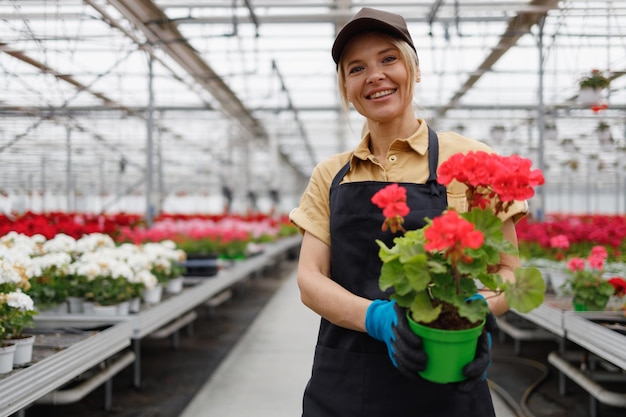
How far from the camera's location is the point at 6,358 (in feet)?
6.52

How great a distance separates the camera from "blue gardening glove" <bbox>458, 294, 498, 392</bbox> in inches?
36.0

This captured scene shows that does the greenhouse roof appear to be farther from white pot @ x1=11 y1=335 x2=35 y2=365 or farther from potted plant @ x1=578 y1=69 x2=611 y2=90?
white pot @ x1=11 y1=335 x2=35 y2=365

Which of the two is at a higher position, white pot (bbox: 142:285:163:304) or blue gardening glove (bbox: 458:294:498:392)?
blue gardening glove (bbox: 458:294:498:392)

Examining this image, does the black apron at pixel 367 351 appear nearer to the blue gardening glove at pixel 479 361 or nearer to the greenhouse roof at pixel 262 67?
the blue gardening glove at pixel 479 361

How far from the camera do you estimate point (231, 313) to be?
6445 millimetres

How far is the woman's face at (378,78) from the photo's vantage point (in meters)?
1.13

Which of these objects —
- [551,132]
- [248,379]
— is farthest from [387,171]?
[551,132]

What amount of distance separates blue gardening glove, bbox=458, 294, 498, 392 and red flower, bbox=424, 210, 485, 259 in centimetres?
13

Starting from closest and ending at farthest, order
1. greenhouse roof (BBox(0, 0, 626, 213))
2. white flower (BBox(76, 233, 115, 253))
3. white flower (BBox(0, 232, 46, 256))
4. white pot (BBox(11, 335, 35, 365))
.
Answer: white pot (BBox(11, 335, 35, 365)) < white flower (BBox(0, 232, 46, 256)) < white flower (BBox(76, 233, 115, 253)) < greenhouse roof (BBox(0, 0, 626, 213))

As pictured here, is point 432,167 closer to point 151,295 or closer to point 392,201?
point 392,201

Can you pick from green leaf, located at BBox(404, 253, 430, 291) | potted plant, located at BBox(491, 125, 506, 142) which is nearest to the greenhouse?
green leaf, located at BBox(404, 253, 430, 291)

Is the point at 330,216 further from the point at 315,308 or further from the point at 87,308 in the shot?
the point at 87,308

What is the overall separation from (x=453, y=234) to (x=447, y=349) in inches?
7.8

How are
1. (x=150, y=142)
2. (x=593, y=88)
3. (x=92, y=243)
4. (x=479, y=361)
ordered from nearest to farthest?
(x=479, y=361) < (x=92, y=243) < (x=593, y=88) < (x=150, y=142)
